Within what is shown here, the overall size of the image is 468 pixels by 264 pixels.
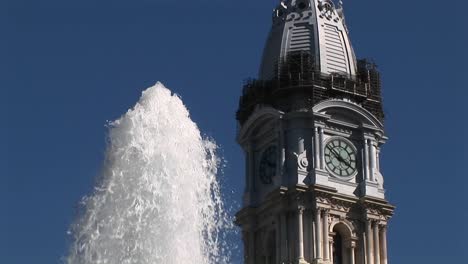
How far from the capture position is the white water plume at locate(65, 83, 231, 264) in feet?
160

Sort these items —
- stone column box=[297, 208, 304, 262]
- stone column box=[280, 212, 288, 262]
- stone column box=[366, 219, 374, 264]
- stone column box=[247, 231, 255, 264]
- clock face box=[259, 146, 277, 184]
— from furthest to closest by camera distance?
1. stone column box=[247, 231, 255, 264]
2. clock face box=[259, 146, 277, 184]
3. stone column box=[366, 219, 374, 264]
4. stone column box=[280, 212, 288, 262]
5. stone column box=[297, 208, 304, 262]

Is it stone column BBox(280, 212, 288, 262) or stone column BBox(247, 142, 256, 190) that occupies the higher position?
stone column BBox(247, 142, 256, 190)

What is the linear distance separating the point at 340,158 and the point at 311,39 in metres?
8.45

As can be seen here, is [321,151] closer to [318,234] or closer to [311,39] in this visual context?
[318,234]

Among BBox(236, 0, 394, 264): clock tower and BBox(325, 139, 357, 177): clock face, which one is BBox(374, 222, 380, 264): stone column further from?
BBox(325, 139, 357, 177): clock face

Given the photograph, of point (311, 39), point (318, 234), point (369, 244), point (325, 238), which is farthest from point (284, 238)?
point (311, 39)

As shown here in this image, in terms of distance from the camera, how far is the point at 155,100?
2121 inches

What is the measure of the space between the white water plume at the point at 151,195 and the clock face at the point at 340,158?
32.0 m

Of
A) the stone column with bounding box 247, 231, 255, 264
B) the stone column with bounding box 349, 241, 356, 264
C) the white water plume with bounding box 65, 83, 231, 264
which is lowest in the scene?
the white water plume with bounding box 65, 83, 231, 264

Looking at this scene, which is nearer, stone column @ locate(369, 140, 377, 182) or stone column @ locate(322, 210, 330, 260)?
stone column @ locate(322, 210, 330, 260)

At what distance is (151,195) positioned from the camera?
50.2 meters

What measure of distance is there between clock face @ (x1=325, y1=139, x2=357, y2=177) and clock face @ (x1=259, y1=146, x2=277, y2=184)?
11.6 feet

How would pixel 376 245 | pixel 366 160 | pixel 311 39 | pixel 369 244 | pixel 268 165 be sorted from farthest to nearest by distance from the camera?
pixel 311 39, pixel 268 165, pixel 366 160, pixel 376 245, pixel 369 244

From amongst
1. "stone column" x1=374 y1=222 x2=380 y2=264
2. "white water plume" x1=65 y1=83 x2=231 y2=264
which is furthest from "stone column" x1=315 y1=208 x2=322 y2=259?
"white water plume" x1=65 y1=83 x2=231 y2=264
